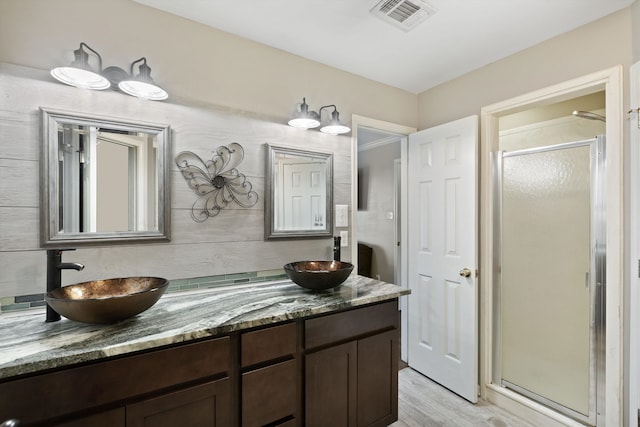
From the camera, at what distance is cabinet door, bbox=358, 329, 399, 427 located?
1.71 m

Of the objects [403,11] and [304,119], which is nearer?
[403,11]

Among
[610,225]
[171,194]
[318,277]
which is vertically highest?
[171,194]

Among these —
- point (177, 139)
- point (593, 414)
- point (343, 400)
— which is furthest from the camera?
point (593, 414)

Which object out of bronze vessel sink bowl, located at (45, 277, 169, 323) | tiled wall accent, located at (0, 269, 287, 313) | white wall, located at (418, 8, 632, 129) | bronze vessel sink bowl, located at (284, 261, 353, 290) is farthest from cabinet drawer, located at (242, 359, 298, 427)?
white wall, located at (418, 8, 632, 129)

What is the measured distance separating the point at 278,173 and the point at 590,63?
2.02m

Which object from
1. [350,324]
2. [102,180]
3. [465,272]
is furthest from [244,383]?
[465,272]

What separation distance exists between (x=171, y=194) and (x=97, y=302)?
76 centimetres

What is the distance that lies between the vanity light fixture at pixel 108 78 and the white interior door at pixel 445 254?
6.73 ft

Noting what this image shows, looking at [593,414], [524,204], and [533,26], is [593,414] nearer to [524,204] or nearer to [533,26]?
[524,204]

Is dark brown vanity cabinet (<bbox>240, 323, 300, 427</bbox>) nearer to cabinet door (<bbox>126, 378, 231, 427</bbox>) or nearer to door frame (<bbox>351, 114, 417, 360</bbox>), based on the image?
cabinet door (<bbox>126, 378, 231, 427</bbox>)

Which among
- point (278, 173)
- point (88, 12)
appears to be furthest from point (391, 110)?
point (88, 12)

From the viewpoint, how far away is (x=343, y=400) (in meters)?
1.64

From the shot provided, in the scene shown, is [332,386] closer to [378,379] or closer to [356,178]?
[378,379]

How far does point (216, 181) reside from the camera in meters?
1.85
